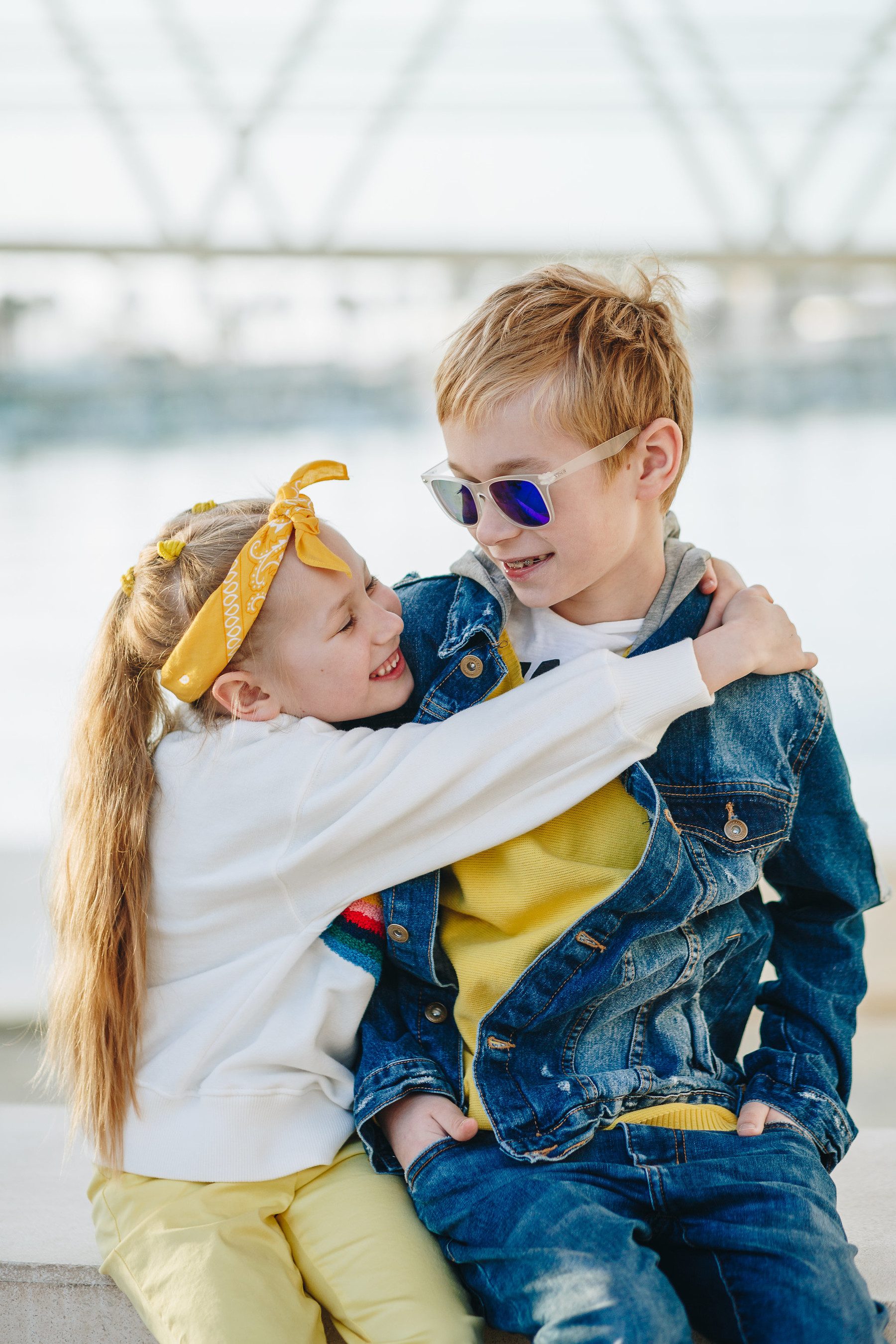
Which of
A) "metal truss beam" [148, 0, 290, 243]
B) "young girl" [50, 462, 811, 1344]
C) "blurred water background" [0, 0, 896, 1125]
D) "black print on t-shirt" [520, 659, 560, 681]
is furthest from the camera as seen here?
"metal truss beam" [148, 0, 290, 243]

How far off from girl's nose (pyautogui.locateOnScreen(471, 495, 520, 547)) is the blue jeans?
691 mm

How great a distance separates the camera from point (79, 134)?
520 centimetres

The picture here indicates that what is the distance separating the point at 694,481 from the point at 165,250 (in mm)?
8124

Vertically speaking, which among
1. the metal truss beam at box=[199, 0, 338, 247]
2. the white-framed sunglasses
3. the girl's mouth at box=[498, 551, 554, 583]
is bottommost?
the girl's mouth at box=[498, 551, 554, 583]

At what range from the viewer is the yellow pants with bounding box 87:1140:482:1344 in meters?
1.16

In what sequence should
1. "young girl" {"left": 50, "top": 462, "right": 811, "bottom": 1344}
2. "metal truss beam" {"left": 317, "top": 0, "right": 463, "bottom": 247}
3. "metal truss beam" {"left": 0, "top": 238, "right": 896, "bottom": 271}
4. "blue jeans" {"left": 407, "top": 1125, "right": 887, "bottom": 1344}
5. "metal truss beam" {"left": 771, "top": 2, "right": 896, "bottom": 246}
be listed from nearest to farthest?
"blue jeans" {"left": 407, "top": 1125, "right": 887, "bottom": 1344}, "young girl" {"left": 50, "top": 462, "right": 811, "bottom": 1344}, "metal truss beam" {"left": 0, "top": 238, "right": 896, "bottom": 271}, "metal truss beam" {"left": 771, "top": 2, "right": 896, "bottom": 246}, "metal truss beam" {"left": 317, "top": 0, "right": 463, "bottom": 247}

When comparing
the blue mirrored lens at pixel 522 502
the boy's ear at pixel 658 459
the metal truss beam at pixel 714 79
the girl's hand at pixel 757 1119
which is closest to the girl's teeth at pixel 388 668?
the blue mirrored lens at pixel 522 502

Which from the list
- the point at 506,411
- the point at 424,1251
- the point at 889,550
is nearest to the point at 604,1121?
the point at 424,1251

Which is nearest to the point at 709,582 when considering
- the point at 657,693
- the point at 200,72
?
the point at 657,693

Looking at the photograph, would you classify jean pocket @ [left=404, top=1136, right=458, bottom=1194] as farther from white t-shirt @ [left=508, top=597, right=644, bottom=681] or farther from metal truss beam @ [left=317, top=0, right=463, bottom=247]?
metal truss beam @ [left=317, top=0, right=463, bottom=247]

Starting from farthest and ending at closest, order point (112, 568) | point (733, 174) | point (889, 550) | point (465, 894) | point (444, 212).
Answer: point (889, 550) < point (112, 568) < point (444, 212) < point (733, 174) < point (465, 894)

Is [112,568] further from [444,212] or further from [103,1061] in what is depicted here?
[103,1061]

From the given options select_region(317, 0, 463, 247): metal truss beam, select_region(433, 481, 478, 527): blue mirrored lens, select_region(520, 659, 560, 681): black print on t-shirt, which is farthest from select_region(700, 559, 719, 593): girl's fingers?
select_region(317, 0, 463, 247): metal truss beam

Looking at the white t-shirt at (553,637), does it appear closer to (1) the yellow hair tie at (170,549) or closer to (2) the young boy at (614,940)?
(2) the young boy at (614,940)
